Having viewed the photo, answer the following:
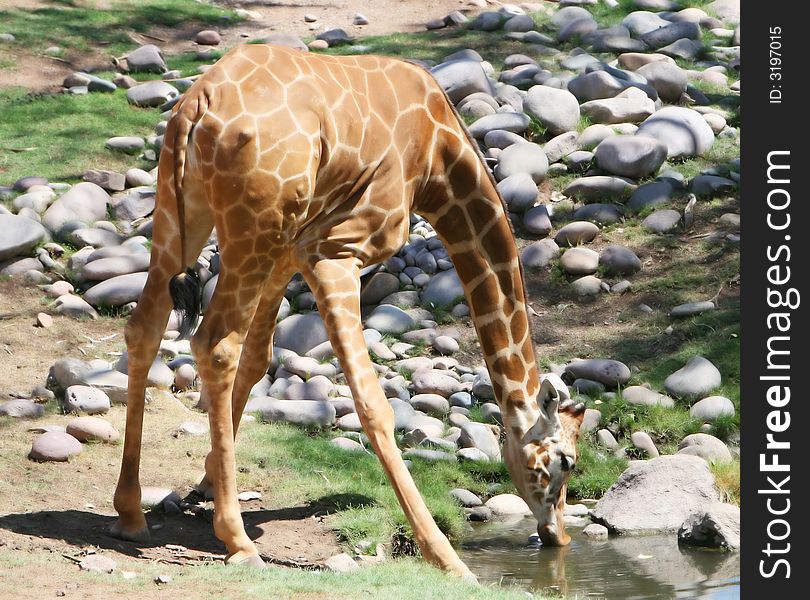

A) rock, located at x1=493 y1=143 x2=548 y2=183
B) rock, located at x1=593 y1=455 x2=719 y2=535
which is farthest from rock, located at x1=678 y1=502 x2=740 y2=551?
rock, located at x1=493 y1=143 x2=548 y2=183

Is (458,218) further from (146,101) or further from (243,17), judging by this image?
(243,17)

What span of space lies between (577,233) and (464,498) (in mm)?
4098

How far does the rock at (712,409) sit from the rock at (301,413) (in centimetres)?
285

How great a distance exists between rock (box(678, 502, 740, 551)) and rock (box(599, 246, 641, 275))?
3.99 meters

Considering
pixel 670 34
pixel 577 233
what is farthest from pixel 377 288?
pixel 670 34

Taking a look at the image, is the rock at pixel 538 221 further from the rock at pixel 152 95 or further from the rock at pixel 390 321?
the rock at pixel 152 95

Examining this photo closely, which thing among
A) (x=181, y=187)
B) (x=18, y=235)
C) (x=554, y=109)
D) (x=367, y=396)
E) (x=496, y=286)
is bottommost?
(x=18, y=235)

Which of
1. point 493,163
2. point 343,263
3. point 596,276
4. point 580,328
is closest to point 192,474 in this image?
point 343,263

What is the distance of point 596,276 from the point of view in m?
11.1

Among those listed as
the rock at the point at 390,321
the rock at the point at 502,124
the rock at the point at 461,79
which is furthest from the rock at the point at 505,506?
the rock at the point at 461,79

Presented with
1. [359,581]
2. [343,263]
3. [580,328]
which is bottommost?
[580,328]

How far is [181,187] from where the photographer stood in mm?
6273

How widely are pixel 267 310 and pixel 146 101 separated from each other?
299 inches

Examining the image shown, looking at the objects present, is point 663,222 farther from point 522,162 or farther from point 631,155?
point 522,162
